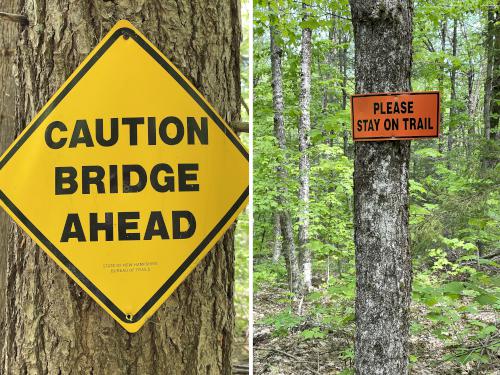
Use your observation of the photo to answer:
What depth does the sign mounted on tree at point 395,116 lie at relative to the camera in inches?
113

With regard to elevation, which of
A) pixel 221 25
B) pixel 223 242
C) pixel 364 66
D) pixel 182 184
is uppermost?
pixel 364 66

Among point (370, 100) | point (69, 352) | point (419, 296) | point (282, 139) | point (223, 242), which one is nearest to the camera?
point (69, 352)

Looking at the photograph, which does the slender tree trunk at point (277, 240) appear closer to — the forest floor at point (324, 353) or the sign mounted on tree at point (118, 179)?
the forest floor at point (324, 353)

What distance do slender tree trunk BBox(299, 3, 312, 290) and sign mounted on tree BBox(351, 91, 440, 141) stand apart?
4.81 meters

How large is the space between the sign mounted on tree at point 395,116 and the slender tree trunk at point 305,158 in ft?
15.8

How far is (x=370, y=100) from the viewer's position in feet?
9.73

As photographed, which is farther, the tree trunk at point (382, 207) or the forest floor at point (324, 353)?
the forest floor at point (324, 353)

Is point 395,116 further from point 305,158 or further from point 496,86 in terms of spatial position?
point 496,86

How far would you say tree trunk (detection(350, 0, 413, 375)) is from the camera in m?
3.09

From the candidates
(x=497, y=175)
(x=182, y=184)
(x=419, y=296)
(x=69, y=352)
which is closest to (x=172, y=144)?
(x=182, y=184)

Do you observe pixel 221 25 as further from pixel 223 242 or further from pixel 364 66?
pixel 364 66

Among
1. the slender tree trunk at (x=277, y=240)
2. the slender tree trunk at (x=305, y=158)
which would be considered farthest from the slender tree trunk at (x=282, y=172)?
the slender tree trunk at (x=277, y=240)

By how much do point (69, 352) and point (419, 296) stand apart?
3722 mm

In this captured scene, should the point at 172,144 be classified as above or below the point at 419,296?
above
